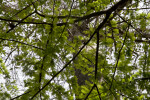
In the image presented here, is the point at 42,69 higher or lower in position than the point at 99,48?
lower

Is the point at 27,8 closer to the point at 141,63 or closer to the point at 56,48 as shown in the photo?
the point at 56,48

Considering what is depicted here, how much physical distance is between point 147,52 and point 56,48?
100cm

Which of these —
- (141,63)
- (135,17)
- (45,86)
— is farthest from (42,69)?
(135,17)

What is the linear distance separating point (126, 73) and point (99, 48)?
0.47 meters

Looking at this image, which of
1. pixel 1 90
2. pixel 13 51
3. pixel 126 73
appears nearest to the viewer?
pixel 126 73

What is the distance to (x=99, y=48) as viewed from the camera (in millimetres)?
2105

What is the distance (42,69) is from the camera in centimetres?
188

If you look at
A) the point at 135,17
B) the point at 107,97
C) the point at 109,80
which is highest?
the point at 135,17

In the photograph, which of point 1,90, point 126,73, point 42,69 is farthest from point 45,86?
point 126,73

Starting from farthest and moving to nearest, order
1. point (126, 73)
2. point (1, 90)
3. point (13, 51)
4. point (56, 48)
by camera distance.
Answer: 1. point (13, 51)
2. point (1, 90)
3. point (126, 73)
4. point (56, 48)

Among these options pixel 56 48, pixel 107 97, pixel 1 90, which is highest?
pixel 56 48

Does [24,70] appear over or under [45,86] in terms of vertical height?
over

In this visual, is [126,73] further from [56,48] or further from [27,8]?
[27,8]

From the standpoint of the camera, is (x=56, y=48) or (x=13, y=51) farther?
(x=13, y=51)
